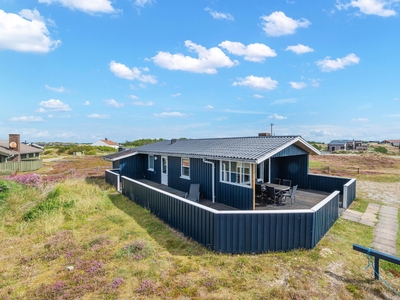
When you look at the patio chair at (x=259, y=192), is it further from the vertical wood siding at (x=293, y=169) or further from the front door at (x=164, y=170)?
the front door at (x=164, y=170)

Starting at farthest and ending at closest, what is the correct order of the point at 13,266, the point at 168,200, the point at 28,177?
the point at 28,177, the point at 168,200, the point at 13,266

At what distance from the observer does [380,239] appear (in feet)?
23.0

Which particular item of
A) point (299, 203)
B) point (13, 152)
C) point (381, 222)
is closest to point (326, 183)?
point (299, 203)

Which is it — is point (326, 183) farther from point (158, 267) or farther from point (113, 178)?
point (113, 178)

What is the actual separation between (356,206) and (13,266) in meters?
12.7

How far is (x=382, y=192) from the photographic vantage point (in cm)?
1337

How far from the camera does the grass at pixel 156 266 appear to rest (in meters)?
4.52

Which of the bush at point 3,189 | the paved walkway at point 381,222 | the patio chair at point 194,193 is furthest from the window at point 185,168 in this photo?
the bush at point 3,189

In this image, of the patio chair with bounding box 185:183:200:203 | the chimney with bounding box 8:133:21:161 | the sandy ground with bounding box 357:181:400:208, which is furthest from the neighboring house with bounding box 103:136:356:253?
the chimney with bounding box 8:133:21:161

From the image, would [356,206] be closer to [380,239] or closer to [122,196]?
[380,239]

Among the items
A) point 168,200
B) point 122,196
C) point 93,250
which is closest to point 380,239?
point 168,200

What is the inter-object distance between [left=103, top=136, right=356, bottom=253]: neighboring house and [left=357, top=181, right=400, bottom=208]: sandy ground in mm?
2004

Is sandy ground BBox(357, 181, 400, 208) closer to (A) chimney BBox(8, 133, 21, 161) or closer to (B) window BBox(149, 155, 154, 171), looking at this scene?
(B) window BBox(149, 155, 154, 171)

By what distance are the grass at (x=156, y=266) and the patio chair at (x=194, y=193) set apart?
2180 millimetres
